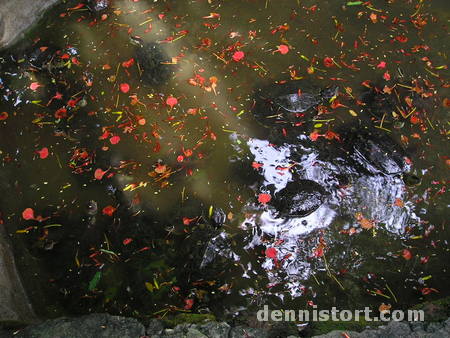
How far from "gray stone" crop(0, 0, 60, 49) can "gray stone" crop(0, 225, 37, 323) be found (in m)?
2.40

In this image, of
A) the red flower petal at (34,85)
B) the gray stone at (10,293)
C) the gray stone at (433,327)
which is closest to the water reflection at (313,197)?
the gray stone at (433,327)

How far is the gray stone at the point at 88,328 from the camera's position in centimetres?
256

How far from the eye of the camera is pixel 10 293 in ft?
10.0

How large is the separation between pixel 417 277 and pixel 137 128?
3.15 metres

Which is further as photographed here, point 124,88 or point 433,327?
point 124,88

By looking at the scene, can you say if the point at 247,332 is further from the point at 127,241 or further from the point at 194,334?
the point at 127,241

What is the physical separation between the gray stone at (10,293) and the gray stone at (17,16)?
240 centimetres

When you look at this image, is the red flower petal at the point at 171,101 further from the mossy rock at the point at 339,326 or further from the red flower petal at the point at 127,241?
the mossy rock at the point at 339,326

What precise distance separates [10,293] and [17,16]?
129 inches

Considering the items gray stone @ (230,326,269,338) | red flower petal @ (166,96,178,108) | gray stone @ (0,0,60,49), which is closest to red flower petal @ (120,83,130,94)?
red flower petal @ (166,96,178,108)

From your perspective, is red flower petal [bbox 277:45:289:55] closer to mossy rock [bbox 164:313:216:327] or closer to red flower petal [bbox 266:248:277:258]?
red flower petal [bbox 266:248:277:258]

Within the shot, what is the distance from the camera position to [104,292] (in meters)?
3.21

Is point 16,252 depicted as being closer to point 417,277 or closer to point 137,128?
point 137,128

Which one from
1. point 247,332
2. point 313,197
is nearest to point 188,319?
point 247,332
